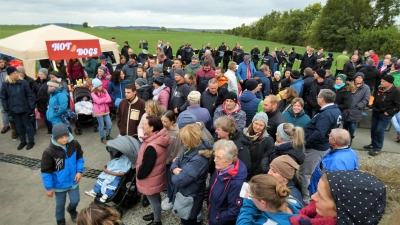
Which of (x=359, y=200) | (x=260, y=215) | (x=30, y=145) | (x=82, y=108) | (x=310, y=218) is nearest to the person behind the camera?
(x=359, y=200)

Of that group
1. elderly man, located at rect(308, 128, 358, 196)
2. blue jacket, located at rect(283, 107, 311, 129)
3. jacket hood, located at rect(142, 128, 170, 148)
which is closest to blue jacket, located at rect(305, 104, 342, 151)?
blue jacket, located at rect(283, 107, 311, 129)

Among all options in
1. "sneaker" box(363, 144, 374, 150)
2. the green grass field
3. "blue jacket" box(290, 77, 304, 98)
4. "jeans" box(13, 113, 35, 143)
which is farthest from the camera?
the green grass field

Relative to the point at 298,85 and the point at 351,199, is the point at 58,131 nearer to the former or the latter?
the point at 351,199

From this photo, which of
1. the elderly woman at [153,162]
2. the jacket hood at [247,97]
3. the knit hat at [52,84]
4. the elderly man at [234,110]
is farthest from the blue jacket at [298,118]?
the knit hat at [52,84]

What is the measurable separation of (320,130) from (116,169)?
320 centimetres

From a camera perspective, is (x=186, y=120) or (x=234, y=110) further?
(x=234, y=110)

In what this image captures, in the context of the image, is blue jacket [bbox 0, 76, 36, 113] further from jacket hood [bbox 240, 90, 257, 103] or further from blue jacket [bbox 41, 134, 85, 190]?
jacket hood [bbox 240, 90, 257, 103]

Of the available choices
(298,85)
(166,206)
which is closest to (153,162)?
(166,206)

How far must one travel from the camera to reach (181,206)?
2.91 metres

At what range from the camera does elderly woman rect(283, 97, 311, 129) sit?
423cm

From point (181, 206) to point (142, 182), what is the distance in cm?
71

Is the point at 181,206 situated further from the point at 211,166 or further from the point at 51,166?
the point at 51,166

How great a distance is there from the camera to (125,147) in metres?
3.72

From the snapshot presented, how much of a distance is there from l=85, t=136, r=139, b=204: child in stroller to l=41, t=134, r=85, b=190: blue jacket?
1.14 feet
